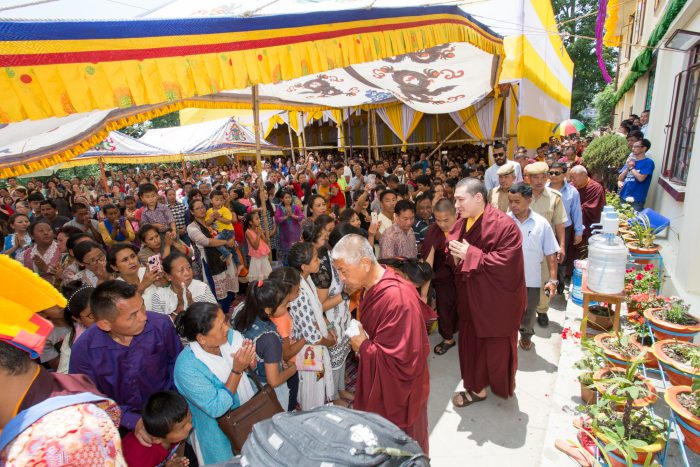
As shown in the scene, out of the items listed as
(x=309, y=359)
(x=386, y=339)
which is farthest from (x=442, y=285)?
(x=386, y=339)

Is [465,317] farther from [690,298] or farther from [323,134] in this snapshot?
[323,134]

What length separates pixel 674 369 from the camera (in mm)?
2439

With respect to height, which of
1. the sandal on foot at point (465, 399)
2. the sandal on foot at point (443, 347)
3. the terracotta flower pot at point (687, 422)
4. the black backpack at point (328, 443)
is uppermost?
the black backpack at point (328, 443)

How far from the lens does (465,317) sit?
3.24 metres

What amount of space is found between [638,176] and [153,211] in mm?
6804

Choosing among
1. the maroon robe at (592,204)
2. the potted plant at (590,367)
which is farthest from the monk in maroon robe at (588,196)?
the potted plant at (590,367)

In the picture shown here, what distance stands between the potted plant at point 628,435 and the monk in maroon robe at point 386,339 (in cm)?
100

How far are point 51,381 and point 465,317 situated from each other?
2.77 m

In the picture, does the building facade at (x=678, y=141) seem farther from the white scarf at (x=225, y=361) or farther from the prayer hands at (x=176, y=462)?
the prayer hands at (x=176, y=462)

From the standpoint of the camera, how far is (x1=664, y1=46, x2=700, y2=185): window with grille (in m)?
4.62

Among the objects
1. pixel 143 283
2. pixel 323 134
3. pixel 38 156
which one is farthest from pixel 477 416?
pixel 323 134

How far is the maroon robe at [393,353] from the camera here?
199 cm

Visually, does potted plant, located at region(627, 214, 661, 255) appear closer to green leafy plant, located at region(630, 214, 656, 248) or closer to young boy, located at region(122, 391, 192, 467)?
green leafy plant, located at region(630, 214, 656, 248)

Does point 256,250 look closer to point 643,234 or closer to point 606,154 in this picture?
point 643,234
